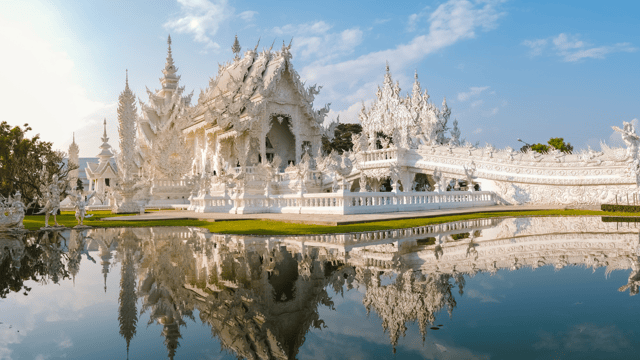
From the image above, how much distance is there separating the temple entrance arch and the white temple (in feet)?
0.23

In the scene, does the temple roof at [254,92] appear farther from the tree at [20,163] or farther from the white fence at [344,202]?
the tree at [20,163]

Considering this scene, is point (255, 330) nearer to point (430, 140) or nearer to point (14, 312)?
point (14, 312)

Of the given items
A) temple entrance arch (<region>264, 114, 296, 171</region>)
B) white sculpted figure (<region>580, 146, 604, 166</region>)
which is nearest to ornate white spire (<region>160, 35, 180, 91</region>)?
temple entrance arch (<region>264, 114, 296, 171</region>)

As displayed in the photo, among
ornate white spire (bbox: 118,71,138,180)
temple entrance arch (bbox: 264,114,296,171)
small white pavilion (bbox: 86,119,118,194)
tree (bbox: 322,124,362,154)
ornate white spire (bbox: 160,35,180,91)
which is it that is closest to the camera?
ornate white spire (bbox: 118,71,138,180)

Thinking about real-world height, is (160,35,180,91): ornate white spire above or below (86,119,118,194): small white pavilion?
above

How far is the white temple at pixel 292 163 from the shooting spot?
17.1 m

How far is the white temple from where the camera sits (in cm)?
1714

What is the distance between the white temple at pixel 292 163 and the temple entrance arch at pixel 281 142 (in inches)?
2.8

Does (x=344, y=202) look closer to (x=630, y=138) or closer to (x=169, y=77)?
(x=630, y=138)

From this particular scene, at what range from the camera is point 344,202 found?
13336 millimetres

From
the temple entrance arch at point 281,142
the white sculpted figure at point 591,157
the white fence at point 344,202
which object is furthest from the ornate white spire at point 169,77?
the white sculpted figure at point 591,157

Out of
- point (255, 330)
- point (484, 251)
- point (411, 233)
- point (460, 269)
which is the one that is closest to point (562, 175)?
point (411, 233)

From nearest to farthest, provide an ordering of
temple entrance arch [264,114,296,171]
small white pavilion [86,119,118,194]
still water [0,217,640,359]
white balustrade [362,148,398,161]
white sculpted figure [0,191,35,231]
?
still water [0,217,640,359] < white sculpted figure [0,191,35,231] < white balustrade [362,148,398,161] < temple entrance arch [264,114,296,171] < small white pavilion [86,119,118,194]

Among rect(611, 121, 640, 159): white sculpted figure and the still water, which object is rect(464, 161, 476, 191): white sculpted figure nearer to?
rect(611, 121, 640, 159): white sculpted figure
